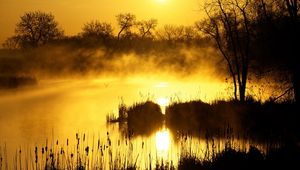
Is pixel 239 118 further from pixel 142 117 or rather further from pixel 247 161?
pixel 247 161

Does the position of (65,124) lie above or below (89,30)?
below

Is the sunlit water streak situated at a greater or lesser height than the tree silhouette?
lesser

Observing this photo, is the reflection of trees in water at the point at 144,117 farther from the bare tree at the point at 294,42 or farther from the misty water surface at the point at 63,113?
the bare tree at the point at 294,42

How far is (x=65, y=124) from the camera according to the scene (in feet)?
68.5

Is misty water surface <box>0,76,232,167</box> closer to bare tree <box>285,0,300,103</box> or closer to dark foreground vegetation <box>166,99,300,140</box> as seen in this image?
dark foreground vegetation <box>166,99,300,140</box>

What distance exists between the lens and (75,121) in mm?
21844

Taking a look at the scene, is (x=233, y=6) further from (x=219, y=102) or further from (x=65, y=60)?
(x=65, y=60)

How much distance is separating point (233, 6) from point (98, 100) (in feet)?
40.2

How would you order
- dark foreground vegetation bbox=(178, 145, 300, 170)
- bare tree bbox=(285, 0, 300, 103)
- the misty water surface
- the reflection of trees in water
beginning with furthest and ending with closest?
1. the reflection of trees in water
2. bare tree bbox=(285, 0, 300, 103)
3. the misty water surface
4. dark foreground vegetation bbox=(178, 145, 300, 170)

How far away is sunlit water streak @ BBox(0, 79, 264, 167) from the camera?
46.3 feet

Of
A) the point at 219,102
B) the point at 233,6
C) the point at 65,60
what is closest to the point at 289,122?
the point at 219,102

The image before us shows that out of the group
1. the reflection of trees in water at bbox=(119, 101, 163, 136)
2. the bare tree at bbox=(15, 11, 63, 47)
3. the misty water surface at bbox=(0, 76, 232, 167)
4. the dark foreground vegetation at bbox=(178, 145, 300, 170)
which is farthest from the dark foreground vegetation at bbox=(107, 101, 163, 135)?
the bare tree at bbox=(15, 11, 63, 47)

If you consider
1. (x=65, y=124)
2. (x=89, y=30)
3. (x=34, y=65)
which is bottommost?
(x=65, y=124)

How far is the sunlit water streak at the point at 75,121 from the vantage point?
1410 cm
